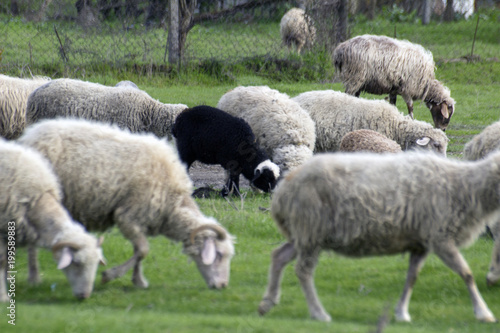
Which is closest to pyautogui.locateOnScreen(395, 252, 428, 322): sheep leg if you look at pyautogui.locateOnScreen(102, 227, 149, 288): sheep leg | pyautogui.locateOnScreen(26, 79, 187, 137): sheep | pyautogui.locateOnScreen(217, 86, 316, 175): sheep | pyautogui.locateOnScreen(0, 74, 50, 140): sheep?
pyautogui.locateOnScreen(102, 227, 149, 288): sheep leg

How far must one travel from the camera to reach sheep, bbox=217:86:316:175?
8.70 meters

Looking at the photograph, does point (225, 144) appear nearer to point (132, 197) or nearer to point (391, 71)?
Result: point (132, 197)

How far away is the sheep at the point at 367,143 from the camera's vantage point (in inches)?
315

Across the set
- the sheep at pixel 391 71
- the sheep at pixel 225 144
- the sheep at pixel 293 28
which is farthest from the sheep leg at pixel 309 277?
the sheep at pixel 293 28

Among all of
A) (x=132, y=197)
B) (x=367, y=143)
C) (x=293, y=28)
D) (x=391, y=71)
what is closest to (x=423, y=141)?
(x=367, y=143)

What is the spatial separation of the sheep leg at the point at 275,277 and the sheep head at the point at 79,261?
4.01 feet

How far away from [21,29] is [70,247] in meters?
14.2

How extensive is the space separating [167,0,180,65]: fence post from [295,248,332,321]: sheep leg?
10863 mm

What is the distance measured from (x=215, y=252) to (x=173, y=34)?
10296 mm

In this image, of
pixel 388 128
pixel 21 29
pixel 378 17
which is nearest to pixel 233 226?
pixel 388 128

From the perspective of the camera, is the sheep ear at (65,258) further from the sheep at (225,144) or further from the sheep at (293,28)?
the sheep at (293,28)

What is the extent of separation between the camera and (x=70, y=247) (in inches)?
179

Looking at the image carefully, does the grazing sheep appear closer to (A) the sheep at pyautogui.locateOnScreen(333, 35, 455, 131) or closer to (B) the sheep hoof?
(B) the sheep hoof

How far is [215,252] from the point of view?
5.10 m
